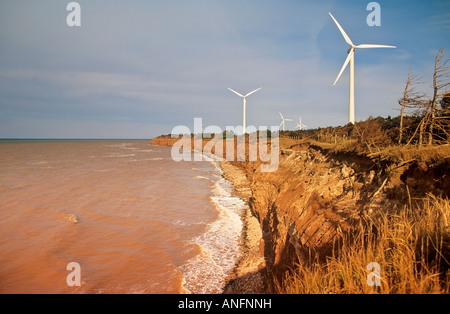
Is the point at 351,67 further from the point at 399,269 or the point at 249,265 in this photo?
the point at 399,269

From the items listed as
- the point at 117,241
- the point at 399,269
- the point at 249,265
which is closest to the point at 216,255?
the point at 249,265

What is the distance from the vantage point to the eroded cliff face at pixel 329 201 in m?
6.41

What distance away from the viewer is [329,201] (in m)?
8.84

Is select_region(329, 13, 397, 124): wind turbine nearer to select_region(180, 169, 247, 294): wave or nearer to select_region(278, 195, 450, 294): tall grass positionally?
select_region(180, 169, 247, 294): wave

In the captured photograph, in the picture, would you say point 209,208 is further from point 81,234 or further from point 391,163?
point 391,163

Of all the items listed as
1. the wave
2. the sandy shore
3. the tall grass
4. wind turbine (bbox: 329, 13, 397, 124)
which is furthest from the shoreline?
wind turbine (bbox: 329, 13, 397, 124)
